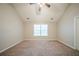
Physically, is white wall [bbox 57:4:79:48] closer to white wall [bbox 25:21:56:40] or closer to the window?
white wall [bbox 25:21:56:40]

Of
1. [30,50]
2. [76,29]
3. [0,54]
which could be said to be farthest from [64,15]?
[0,54]

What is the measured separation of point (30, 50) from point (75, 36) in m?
0.90

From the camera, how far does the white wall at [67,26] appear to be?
6.52ft

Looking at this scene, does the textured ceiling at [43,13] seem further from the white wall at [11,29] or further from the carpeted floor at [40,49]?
the carpeted floor at [40,49]

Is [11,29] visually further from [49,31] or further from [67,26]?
[67,26]

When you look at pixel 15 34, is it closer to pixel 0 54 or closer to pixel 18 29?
pixel 18 29

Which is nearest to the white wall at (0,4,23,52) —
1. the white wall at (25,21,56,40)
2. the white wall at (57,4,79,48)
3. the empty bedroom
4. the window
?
the empty bedroom

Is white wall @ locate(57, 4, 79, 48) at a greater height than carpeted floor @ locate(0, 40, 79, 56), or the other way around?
white wall @ locate(57, 4, 79, 48)

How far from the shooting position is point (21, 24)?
84.1 inches

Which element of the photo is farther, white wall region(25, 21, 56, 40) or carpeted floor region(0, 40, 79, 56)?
white wall region(25, 21, 56, 40)

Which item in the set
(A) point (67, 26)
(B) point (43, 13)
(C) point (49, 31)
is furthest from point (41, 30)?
(A) point (67, 26)

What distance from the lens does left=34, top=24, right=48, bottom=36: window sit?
6.96ft

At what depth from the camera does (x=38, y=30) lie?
84.3 inches

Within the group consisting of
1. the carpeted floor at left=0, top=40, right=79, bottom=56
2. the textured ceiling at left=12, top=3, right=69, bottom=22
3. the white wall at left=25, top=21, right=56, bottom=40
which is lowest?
the carpeted floor at left=0, top=40, right=79, bottom=56
